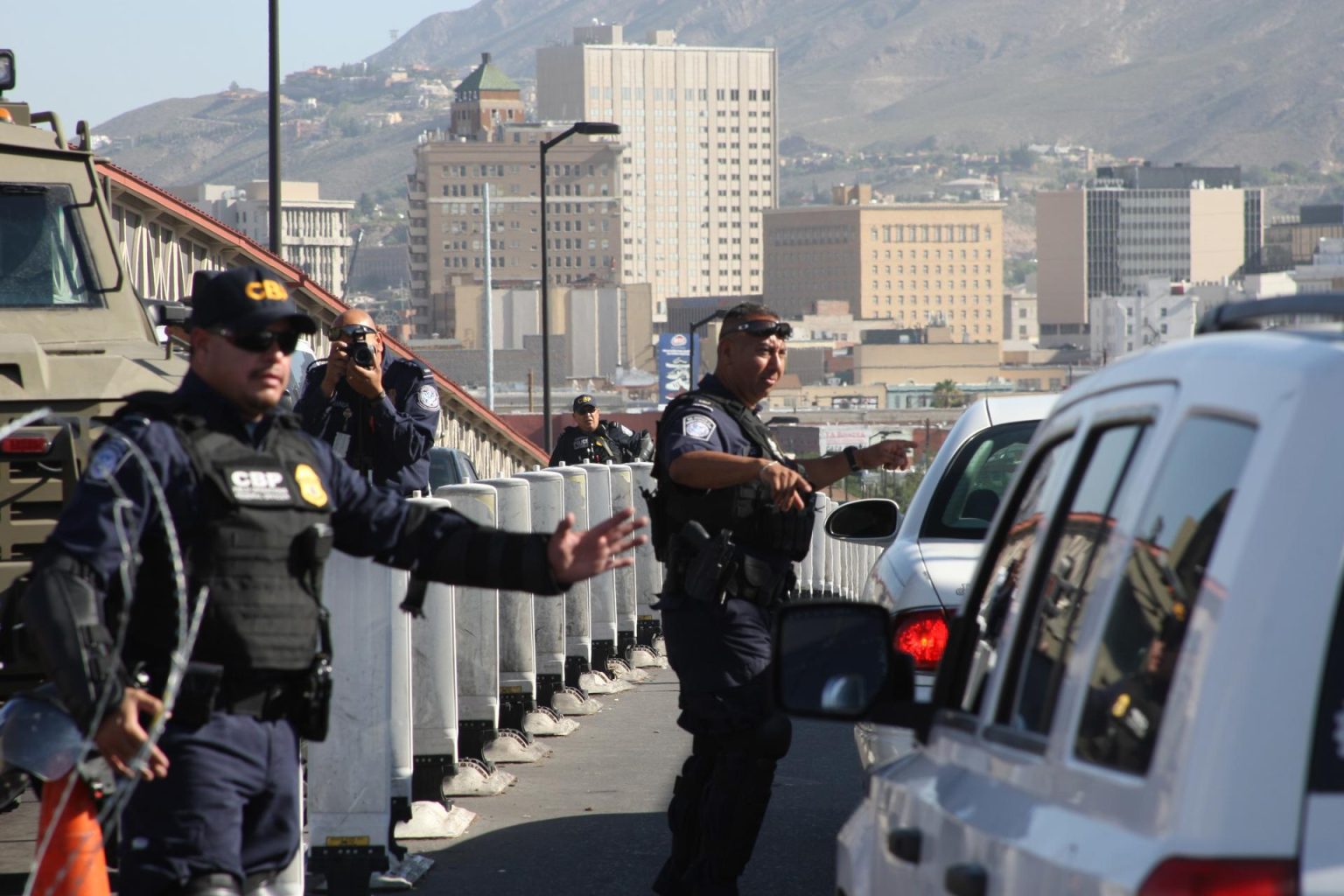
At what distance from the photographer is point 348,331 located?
30.5 feet

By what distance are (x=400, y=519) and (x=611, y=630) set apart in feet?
27.9

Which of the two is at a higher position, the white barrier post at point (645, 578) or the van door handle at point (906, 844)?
the van door handle at point (906, 844)

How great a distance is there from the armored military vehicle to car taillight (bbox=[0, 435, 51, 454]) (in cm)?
5

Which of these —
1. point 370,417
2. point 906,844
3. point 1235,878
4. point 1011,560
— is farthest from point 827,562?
point 1235,878

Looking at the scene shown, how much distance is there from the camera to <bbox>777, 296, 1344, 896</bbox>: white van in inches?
84.7

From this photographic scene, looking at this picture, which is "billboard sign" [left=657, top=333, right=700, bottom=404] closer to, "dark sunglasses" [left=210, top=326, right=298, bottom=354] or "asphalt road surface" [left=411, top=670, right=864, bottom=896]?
"asphalt road surface" [left=411, top=670, right=864, bottom=896]

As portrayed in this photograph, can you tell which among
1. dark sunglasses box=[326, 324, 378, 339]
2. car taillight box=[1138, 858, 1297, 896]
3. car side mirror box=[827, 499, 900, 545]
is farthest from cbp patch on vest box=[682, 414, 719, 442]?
car taillight box=[1138, 858, 1297, 896]

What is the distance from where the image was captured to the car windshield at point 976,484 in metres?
7.40

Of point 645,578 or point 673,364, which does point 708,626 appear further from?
point 673,364

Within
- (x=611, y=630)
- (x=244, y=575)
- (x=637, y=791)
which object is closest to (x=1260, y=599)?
(x=244, y=575)

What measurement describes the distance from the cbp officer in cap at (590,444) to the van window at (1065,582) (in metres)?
16.1

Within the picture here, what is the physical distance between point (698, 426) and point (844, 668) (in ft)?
10.9

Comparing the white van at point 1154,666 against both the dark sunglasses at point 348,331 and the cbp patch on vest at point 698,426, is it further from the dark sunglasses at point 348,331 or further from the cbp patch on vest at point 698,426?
the dark sunglasses at point 348,331

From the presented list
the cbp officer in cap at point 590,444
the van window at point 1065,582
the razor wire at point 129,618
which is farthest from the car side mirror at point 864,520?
the cbp officer in cap at point 590,444
